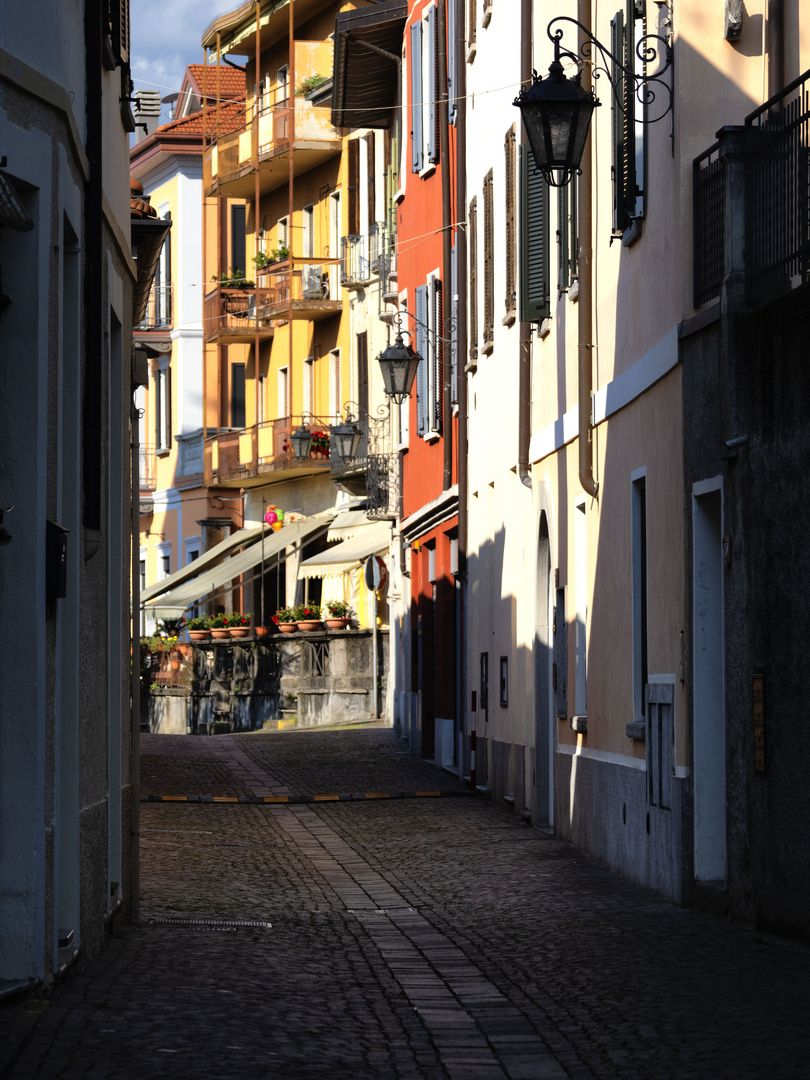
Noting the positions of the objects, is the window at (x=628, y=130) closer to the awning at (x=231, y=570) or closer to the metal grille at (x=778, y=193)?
the metal grille at (x=778, y=193)

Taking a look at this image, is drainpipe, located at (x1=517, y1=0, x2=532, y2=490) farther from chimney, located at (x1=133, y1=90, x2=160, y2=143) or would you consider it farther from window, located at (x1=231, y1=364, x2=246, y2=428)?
window, located at (x1=231, y1=364, x2=246, y2=428)

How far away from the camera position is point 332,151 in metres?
40.2

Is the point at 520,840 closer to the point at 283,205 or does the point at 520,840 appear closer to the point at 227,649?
the point at 227,649

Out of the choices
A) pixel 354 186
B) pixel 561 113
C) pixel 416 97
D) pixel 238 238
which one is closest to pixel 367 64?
pixel 416 97

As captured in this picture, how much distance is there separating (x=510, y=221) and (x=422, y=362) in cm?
713

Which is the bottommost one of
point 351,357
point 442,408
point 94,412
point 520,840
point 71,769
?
point 520,840

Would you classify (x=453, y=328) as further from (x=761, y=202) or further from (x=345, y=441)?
(x=761, y=202)

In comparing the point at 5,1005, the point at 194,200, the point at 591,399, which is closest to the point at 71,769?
the point at 5,1005

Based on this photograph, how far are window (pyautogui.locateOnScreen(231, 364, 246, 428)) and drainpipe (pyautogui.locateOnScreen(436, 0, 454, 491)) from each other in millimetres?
20701

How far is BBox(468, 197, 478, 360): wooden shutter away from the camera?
23.6 metres

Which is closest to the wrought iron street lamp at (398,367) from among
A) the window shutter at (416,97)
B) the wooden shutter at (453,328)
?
the wooden shutter at (453,328)

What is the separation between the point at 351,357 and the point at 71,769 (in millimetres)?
30536

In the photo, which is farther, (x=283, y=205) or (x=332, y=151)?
(x=283, y=205)

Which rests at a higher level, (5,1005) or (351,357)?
(351,357)
